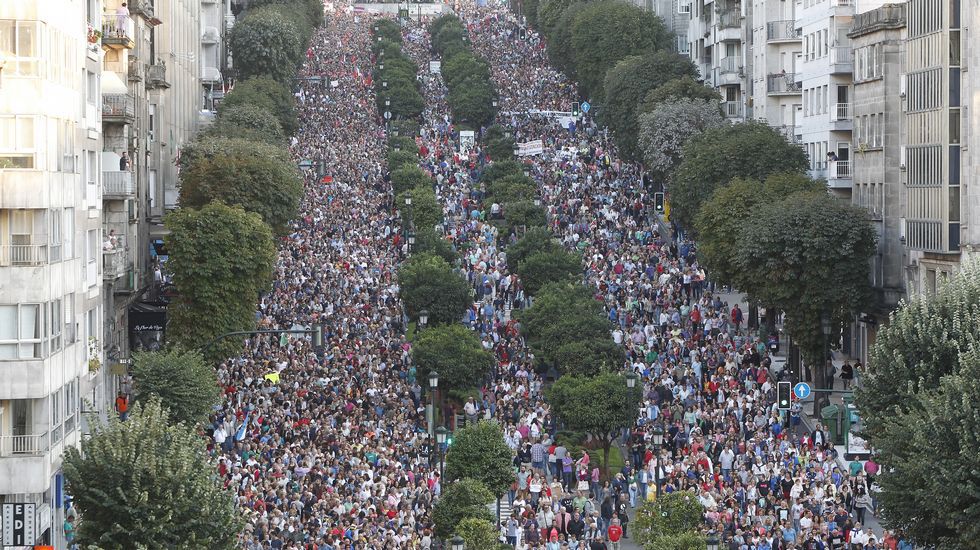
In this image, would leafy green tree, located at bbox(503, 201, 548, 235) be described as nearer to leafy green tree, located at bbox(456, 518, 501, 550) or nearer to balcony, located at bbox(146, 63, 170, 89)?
balcony, located at bbox(146, 63, 170, 89)

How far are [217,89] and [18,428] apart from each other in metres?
87.1

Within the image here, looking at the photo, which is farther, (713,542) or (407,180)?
(407,180)

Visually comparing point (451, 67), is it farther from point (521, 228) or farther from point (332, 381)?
point (332, 381)

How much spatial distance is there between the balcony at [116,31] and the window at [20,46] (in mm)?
22170

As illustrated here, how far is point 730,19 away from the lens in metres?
123

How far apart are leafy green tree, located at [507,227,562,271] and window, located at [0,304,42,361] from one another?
45.2 m

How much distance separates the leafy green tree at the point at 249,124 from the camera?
106688 millimetres

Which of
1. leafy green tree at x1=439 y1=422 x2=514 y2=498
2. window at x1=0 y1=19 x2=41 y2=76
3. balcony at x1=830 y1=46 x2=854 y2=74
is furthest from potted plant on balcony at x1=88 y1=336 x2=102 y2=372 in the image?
balcony at x1=830 y1=46 x2=854 y2=74

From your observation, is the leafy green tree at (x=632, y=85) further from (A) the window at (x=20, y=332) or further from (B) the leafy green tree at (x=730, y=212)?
(A) the window at (x=20, y=332)

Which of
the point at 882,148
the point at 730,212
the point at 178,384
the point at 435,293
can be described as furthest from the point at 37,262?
the point at 882,148

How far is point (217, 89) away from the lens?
135625mm

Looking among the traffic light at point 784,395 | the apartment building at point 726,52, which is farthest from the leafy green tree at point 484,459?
the apartment building at point 726,52

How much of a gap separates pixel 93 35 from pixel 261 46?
77018 millimetres

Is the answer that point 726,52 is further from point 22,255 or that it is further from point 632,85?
point 22,255
